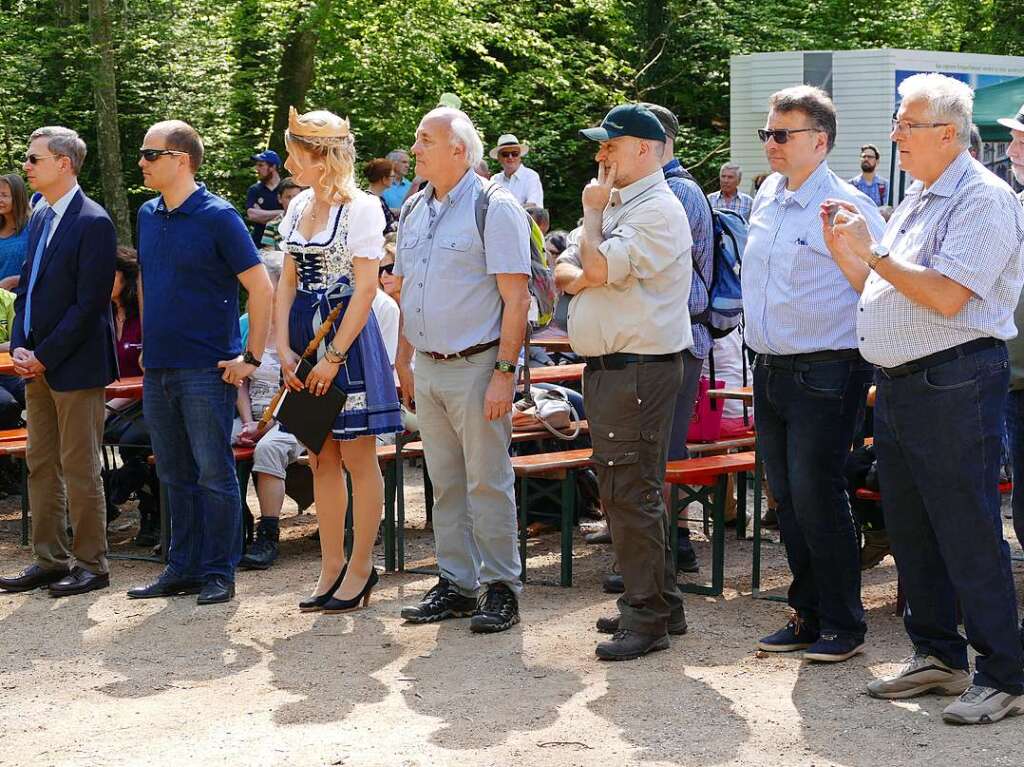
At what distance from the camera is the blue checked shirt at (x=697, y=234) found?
594 centimetres

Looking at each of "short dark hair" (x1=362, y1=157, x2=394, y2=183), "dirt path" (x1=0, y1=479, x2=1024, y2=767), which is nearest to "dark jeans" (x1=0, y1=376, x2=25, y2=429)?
"dirt path" (x1=0, y1=479, x2=1024, y2=767)

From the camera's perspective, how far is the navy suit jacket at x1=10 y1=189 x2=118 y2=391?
253 inches

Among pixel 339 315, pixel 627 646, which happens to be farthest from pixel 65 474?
pixel 627 646

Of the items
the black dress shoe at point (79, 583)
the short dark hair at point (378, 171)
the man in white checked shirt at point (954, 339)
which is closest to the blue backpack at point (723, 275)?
the man in white checked shirt at point (954, 339)

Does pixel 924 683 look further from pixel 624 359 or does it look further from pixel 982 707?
pixel 624 359

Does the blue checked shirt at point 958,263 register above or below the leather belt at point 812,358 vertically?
above

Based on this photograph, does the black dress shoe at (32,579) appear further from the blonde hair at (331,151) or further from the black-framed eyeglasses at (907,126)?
the black-framed eyeglasses at (907,126)

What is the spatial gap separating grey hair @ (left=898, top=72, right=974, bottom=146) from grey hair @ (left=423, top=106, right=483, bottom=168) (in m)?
1.83

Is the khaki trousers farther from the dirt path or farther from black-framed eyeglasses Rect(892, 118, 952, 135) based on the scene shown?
black-framed eyeglasses Rect(892, 118, 952, 135)

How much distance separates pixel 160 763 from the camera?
4238 millimetres

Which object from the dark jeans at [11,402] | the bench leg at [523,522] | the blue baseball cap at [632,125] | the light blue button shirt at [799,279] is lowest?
the bench leg at [523,522]

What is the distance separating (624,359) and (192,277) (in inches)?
82.9

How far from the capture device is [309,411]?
19.0ft

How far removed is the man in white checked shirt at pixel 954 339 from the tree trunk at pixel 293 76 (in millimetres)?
16688
